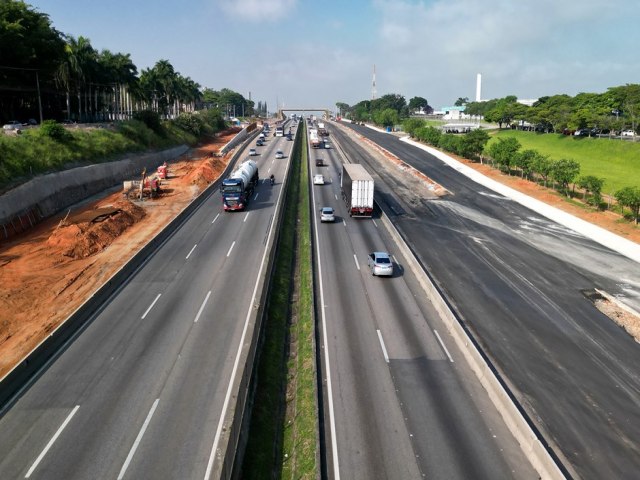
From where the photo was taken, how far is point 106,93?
11031cm

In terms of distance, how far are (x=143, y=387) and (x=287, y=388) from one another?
23.0 ft

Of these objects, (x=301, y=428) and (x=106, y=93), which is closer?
(x=301, y=428)

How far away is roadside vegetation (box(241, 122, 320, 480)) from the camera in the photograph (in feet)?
56.1

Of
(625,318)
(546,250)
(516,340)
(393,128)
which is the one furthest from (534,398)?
(393,128)

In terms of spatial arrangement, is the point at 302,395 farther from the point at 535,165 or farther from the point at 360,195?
the point at 535,165

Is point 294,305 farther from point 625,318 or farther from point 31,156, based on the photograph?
point 31,156

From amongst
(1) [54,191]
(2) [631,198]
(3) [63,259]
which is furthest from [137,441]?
(2) [631,198]

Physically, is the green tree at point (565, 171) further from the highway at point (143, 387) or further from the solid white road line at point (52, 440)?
the solid white road line at point (52, 440)

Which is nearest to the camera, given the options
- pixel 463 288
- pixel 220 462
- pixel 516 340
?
pixel 220 462

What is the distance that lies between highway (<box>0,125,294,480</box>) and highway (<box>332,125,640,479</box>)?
1530 cm

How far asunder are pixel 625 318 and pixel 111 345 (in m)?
34.5

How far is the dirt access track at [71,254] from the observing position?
90.7ft

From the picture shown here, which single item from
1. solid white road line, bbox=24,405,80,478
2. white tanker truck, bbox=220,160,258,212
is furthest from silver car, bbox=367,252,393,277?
white tanker truck, bbox=220,160,258,212

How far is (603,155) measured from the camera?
95.6 m
